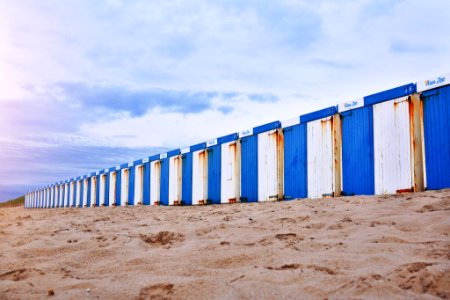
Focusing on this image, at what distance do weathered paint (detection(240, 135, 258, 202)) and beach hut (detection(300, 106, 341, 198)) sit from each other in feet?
7.03

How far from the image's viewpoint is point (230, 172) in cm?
1316

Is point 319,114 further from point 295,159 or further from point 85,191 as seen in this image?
point 85,191

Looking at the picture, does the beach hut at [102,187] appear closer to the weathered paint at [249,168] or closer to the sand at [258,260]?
the weathered paint at [249,168]

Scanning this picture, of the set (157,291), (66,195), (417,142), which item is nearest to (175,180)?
(417,142)

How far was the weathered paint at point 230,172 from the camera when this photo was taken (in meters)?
12.9

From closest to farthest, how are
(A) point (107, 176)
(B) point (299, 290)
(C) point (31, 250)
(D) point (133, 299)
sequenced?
(B) point (299, 290), (D) point (133, 299), (C) point (31, 250), (A) point (107, 176)

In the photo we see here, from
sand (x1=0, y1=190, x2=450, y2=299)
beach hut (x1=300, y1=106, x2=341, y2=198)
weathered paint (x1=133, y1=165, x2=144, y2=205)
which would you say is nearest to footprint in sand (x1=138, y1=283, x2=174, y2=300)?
sand (x1=0, y1=190, x2=450, y2=299)

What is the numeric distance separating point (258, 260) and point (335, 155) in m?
6.63

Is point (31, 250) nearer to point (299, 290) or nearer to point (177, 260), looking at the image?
point (177, 260)

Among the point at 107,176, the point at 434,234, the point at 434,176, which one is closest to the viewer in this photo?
the point at 434,234

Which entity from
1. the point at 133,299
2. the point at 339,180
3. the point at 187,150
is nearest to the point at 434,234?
the point at 133,299

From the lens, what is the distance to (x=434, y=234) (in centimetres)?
348

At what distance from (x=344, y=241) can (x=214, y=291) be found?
4.63 feet

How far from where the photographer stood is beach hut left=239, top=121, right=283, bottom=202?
37.1ft
